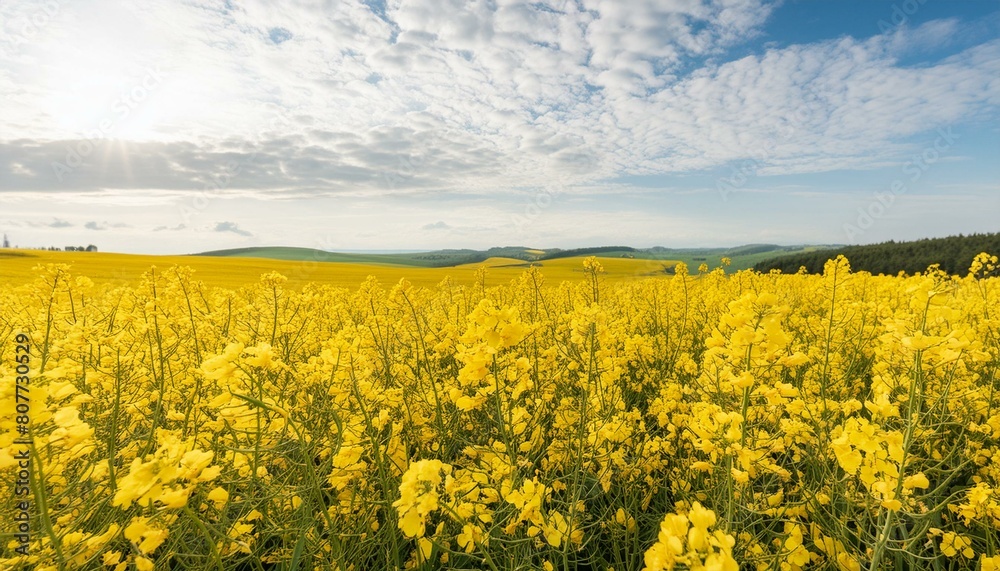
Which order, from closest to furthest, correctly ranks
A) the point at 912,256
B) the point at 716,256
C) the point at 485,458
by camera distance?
the point at 485,458 < the point at 912,256 < the point at 716,256

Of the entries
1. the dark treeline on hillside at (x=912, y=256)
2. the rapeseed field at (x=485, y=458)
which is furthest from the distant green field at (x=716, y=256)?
the rapeseed field at (x=485, y=458)

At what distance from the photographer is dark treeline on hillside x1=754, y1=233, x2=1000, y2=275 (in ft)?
106

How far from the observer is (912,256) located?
3606 cm

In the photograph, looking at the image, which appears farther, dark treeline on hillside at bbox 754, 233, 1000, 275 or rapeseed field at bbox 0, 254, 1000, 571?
dark treeline on hillside at bbox 754, 233, 1000, 275

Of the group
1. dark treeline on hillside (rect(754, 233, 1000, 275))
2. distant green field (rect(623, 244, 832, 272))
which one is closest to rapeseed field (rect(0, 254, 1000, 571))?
distant green field (rect(623, 244, 832, 272))

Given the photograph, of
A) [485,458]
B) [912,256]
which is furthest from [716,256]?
[485,458]

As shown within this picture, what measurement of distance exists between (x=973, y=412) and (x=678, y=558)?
3.71m

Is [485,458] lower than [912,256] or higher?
lower

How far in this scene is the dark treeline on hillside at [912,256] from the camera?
3244 centimetres

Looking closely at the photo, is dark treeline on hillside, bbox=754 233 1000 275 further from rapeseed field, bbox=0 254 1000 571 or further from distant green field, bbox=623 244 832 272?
rapeseed field, bbox=0 254 1000 571

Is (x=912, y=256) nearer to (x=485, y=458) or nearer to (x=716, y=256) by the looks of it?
(x=716, y=256)

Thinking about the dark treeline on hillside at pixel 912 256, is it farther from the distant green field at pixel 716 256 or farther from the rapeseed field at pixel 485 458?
the rapeseed field at pixel 485 458

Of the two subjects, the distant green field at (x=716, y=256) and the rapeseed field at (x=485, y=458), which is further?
the distant green field at (x=716, y=256)

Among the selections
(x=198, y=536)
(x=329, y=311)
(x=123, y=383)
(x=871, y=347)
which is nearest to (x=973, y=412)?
(x=871, y=347)
